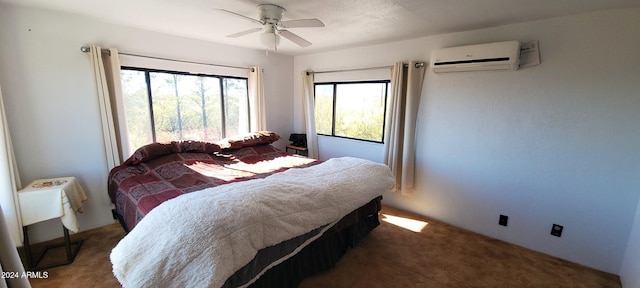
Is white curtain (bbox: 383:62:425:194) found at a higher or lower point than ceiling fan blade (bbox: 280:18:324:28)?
lower

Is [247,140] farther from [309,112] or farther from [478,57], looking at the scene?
[478,57]

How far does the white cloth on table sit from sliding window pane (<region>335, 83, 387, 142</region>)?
3261 millimetres

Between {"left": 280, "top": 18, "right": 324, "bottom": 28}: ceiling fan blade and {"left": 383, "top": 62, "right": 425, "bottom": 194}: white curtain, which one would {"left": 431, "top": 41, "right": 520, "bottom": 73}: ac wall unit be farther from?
{"left": 280, "top": 18, "right": 324, "bottom": 28}: ceiling fan blade

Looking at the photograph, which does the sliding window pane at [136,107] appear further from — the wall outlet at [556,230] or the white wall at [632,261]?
the white wall at [632,261]

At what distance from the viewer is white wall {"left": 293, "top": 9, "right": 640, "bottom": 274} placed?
6.89 ft

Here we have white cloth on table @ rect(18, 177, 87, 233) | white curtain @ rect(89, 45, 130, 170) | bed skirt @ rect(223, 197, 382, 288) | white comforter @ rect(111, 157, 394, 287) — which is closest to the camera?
white comforter @ rect(111, 157, 394, 287)

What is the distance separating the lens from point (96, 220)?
2.81 m

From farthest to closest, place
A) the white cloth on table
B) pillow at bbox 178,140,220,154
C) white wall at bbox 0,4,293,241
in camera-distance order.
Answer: pillow at bbox 178,140,220,154 < white wall at bbox 0,4,293,241 < the white cloth on table

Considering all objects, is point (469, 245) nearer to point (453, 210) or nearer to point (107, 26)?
point (453, 210)

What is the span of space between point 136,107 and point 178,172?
1.09 metres

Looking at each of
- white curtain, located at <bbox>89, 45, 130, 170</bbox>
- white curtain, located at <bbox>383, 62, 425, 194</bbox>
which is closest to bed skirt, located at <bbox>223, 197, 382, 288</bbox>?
white curtain, located at <bbox>383, 62, 425, 194</bbox>

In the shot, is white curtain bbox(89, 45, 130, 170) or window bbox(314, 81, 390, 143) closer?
white curtain bbox(89, 45, 130, 170)

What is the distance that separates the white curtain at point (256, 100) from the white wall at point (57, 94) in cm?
126

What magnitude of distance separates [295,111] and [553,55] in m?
3.55
